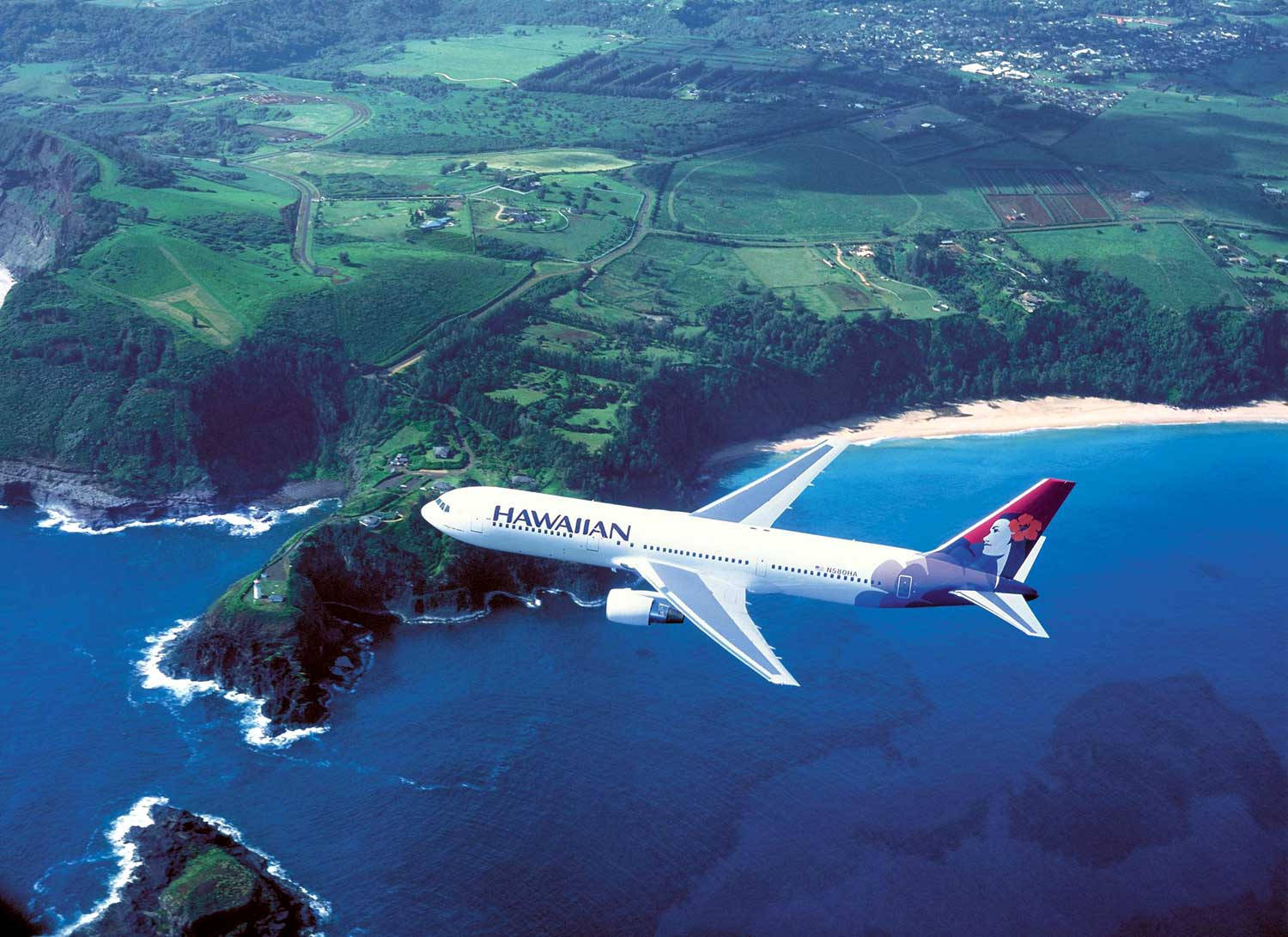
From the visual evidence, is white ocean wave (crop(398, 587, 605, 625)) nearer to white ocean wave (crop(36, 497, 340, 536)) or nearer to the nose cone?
the nose cone

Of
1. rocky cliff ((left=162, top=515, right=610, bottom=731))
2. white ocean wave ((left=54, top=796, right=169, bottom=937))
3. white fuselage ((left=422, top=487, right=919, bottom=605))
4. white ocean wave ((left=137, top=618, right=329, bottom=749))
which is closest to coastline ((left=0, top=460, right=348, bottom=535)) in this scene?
rocky cliff ((left=162, top=515, right=610, bottom=731))

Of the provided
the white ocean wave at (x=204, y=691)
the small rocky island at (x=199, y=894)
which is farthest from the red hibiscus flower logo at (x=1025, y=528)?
the white ocean wave at (x=204, y=691)

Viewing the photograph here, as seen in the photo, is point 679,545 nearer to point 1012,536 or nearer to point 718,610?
point 718,610

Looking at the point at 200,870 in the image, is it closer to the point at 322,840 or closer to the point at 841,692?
the point at 322,840

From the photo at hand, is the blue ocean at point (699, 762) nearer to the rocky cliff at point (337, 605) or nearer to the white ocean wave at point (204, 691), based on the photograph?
the white ocean wave at point (204, 691)

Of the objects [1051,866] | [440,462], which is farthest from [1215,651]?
[440,462]
